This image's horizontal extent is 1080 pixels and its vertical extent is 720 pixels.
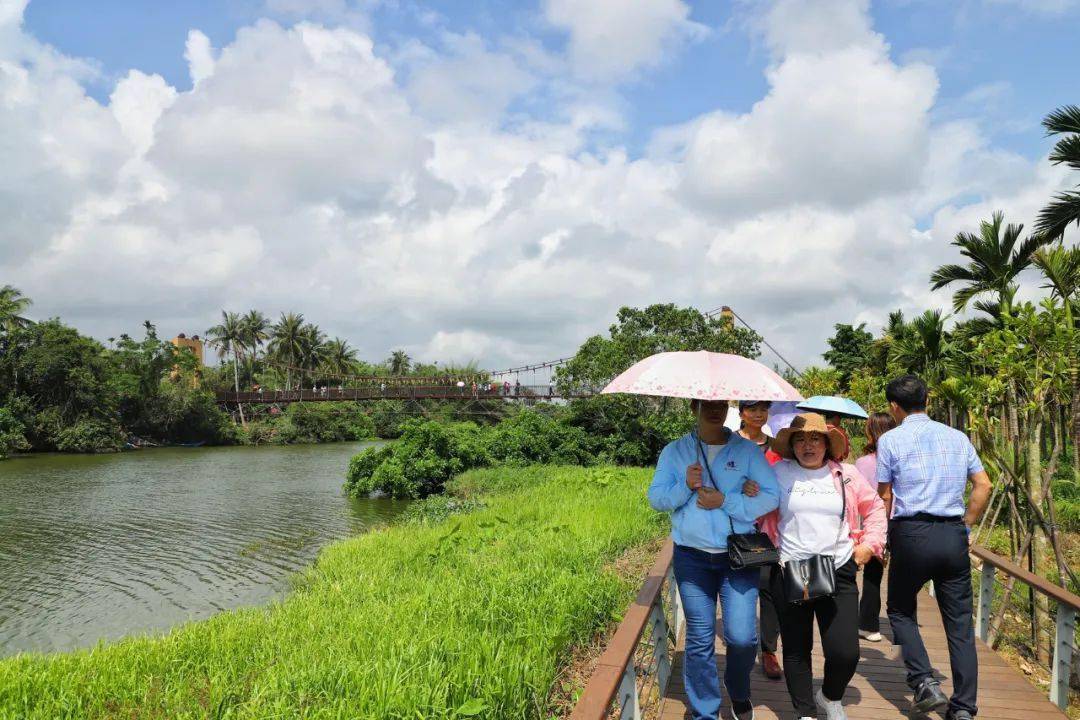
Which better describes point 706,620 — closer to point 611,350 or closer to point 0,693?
point 0,693

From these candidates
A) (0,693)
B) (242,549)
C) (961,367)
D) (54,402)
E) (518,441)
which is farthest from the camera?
(54,402)

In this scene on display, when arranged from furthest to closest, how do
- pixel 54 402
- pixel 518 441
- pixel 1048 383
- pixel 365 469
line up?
pixel 54 402
pixel 518 441
pixel 365 469
pixel 1048 383

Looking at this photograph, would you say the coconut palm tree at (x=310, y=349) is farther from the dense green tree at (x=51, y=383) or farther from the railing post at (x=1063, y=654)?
the railing post at (x=1063, y=654)

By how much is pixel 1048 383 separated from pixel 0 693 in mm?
7121

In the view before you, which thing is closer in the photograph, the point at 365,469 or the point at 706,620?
the point at 706,620

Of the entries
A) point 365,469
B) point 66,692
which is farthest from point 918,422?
point 365,469

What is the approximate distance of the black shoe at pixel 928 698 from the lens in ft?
9.44

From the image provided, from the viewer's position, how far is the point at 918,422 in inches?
121

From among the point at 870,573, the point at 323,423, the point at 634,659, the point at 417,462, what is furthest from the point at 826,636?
the point at 323,423

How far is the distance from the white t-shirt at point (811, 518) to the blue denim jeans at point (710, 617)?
0.21 meters

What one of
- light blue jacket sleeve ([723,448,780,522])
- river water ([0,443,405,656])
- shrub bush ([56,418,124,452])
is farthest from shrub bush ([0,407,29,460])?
light blue jacket sleeve ([723,448,780,522])

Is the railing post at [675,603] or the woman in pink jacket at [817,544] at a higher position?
the woman in pink jacket at [817,544]

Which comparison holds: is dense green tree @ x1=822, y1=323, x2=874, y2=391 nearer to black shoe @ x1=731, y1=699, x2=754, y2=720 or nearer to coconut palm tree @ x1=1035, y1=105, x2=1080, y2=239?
coconut palm tree @ x1=1035, y1=105, x2=1080, y2=239

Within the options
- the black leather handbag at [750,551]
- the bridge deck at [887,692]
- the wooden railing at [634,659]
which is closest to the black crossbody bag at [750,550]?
the black leather handbag at [750,551]
